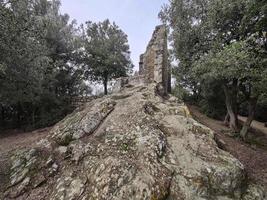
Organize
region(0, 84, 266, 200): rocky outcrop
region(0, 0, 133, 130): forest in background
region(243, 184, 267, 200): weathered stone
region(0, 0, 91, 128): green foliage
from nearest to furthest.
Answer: region(0, 84, 266, 200): rocky outcrop
region(243, 184, 267, 200): weathered stone
region(0, 0, 91, 128): green foliage
region(0, 0, 133, 130): forest in background

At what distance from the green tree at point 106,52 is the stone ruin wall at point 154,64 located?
10126mm

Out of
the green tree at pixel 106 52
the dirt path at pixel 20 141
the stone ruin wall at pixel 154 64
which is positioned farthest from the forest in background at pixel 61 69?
the stone ruin wall at pixel 154 64

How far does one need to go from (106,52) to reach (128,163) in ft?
62.9

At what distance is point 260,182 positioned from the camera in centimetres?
707

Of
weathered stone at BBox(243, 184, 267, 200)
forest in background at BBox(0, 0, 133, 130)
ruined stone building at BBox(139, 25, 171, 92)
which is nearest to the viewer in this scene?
weathered stone at BBox(243, 184, 267, 200)

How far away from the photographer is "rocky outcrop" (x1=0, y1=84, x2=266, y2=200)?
18.7ft

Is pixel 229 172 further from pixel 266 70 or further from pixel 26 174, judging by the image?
pixel 26 174

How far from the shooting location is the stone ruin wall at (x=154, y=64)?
1299cm

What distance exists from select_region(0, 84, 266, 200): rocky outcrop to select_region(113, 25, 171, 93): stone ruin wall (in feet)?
15.4

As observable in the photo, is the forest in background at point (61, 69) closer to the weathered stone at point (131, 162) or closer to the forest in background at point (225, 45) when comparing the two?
the weathered stone at point (131, 162)

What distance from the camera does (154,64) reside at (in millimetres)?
13180

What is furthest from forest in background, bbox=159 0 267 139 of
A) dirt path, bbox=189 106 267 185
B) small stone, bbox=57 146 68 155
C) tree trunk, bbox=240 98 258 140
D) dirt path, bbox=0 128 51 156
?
dirt path, bbox=0 128 51 156

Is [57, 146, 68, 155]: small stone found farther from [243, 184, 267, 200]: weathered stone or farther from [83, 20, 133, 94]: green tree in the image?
[83, 20, 133, 94]: green tree

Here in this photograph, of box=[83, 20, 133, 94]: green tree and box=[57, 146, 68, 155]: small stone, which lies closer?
box=[57, 146, 68, 155]: small stone
